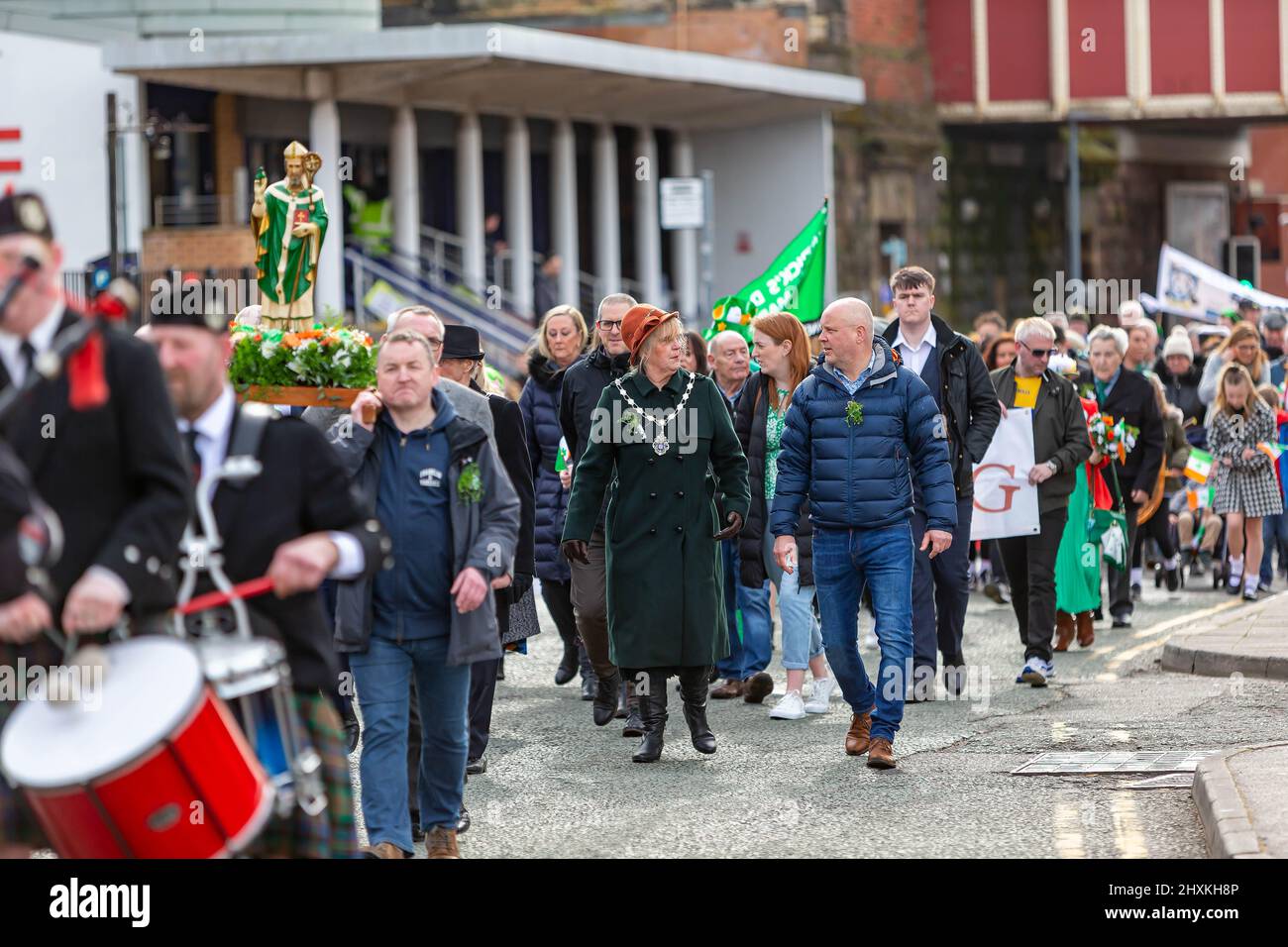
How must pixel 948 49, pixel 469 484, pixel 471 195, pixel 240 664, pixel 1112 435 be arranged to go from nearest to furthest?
1. pixel 240 664
2. pixel 469 484
3. pixel 1112 435
4. pixel 471 195
5. pixel 948 49

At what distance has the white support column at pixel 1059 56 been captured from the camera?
4450cm

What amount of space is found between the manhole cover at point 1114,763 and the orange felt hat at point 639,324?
2.51 metres

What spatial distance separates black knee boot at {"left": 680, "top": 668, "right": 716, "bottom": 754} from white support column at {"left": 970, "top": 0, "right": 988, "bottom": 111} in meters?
36.4

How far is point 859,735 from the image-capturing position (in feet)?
35.3

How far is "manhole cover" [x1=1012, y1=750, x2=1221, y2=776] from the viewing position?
33.0 feet

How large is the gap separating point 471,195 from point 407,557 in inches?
1225

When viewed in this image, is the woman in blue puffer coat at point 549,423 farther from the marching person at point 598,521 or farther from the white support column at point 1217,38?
the white support column at point 1217,38

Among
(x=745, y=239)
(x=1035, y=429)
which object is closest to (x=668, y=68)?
(x=745, y=239)

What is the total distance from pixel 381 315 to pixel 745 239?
13218mm

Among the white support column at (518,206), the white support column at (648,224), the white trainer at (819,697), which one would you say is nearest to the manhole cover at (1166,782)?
the white trainer at (819,697)

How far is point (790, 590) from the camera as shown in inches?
479
